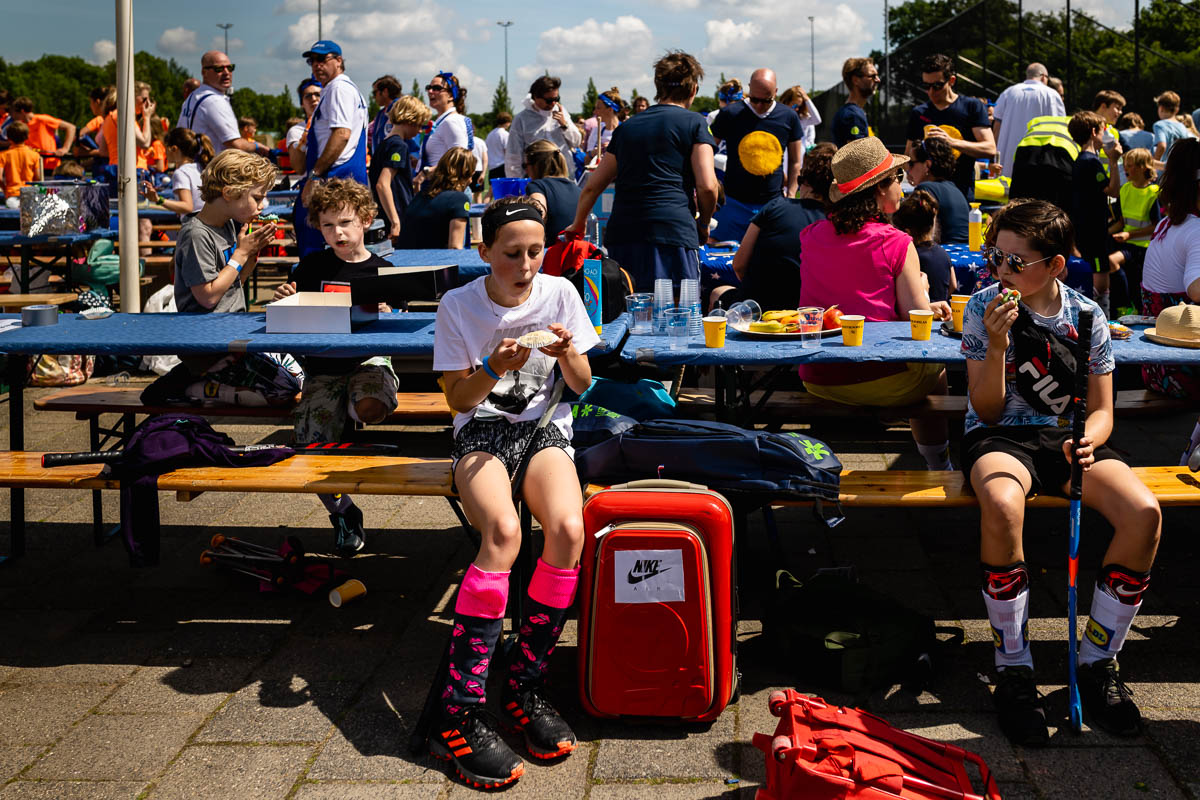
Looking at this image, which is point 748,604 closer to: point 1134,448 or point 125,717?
point 125,717

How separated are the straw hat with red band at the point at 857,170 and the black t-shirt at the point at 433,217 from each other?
3.72 meters

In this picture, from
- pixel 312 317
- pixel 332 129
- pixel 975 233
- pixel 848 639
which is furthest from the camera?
pixel 332 129

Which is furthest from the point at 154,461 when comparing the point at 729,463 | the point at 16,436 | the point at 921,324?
the point at 921,324

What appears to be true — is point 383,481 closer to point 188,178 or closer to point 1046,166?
point 1046,166

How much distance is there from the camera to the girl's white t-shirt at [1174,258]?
4.84m

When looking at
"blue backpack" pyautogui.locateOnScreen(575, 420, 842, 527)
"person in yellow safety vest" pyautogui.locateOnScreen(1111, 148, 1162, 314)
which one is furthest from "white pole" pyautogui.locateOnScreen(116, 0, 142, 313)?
"person in yellow safety vest" pyautogui.locateOnScreen(1111, 148, 1162, 314)

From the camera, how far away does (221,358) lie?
4703mm

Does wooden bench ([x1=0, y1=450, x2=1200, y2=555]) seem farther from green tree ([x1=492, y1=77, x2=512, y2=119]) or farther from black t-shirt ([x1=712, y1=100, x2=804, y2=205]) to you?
green tree ([x1=492, y1=77, x2=512, y2=119])

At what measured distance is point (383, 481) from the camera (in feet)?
12.0

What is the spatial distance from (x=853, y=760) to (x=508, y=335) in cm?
160

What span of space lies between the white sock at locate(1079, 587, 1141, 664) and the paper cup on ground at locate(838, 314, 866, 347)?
1.22 meters

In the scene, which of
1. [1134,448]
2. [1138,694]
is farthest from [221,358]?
[1134,448]

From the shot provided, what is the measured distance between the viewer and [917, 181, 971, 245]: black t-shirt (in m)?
6.84

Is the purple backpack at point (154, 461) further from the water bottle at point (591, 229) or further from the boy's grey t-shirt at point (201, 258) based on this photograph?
the water bottle at point (591, 229)
